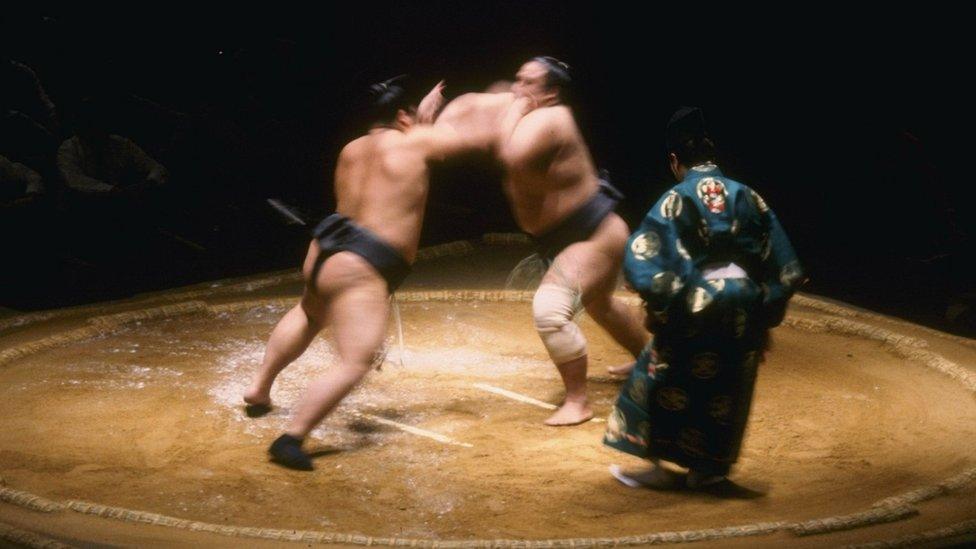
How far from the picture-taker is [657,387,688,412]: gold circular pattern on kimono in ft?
9.30

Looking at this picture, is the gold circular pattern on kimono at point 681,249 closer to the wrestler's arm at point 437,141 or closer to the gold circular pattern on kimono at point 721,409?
the gold circular pattern on kimono at point 721,409

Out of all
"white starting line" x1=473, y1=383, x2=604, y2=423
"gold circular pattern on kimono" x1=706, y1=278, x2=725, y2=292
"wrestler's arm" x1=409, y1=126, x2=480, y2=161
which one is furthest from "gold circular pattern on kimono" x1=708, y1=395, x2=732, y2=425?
"wrestler's arm" x1=409, y1=126, x2=480, y2=161

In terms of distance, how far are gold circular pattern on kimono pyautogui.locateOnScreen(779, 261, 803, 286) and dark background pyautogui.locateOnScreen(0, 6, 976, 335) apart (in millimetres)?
2543

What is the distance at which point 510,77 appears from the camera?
627 cm

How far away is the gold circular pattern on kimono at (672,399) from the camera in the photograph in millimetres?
2836

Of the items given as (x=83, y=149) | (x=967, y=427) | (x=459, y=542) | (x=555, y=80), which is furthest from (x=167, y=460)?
(x=83, y=149)

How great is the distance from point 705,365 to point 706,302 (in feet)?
0.58

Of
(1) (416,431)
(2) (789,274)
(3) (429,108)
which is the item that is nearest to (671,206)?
(2) (789,274)

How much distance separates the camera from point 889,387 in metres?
3.97

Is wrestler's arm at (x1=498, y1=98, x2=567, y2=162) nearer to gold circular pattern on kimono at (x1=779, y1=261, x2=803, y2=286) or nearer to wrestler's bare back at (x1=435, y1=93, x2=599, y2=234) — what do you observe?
wrestler's bare back at (x1=435, y1=93, x2=599, y2=234)

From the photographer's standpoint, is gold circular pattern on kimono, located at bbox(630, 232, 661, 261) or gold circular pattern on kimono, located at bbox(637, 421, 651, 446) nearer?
gold circular pattern on kimono, located at bbox(630, 232, 661, 261)

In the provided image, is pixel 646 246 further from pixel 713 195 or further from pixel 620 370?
pixel 620 370

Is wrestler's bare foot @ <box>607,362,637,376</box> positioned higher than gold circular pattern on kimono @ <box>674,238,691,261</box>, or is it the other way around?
gold circular pattern on kimono @ <box>674,238,691,261</box>

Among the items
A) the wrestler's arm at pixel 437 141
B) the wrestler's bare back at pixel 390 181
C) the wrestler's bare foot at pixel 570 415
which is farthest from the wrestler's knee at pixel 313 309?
the wrestler's bare foot at pixel 570 415
